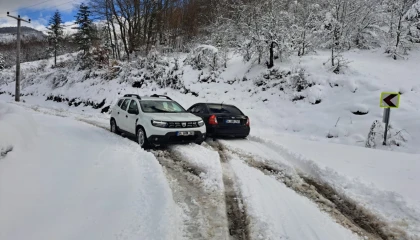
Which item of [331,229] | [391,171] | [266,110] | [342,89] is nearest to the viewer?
[331,229]

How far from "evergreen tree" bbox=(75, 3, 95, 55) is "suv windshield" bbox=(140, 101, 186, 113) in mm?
25518

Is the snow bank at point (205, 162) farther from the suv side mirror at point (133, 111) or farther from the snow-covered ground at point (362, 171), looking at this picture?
the suv side mirror at point (133, 111)

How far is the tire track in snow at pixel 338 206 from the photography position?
4.03m

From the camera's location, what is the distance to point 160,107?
941cm

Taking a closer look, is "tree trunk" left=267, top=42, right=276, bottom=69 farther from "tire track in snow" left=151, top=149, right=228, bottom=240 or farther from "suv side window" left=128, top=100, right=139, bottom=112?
"tire track in snow" left=151, top=149, right=228, bottom=240

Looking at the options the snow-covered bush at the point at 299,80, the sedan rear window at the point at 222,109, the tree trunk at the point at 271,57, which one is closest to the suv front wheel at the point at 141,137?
the sedan rear window at the point at 222,109

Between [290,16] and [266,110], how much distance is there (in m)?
6.37

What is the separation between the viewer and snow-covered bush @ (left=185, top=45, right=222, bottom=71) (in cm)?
1930

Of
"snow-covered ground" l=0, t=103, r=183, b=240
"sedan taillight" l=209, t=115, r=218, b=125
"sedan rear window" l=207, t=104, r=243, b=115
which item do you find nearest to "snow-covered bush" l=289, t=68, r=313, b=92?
"sedan rear window" l=207, t=104, r=243, b=115

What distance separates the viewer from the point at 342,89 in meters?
13.0

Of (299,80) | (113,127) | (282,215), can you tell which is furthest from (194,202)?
(299,80)

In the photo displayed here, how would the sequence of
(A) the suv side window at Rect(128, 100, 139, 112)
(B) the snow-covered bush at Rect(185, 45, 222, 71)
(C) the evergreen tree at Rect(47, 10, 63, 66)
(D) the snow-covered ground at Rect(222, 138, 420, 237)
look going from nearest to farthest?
(D) the snow-covered ground at Rect(222, 138, 420, 237)
(A) the suv side window at Rect(128, 100, 139, 112)
(B) the snow-covered bush at Rect(185, 45, 222, 71)
(C) the evergreen tree at Rect(47, 10, 63, 66)

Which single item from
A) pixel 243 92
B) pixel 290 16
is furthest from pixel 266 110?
pixel 290 16

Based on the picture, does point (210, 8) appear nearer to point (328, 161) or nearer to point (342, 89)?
point (342, 89)
